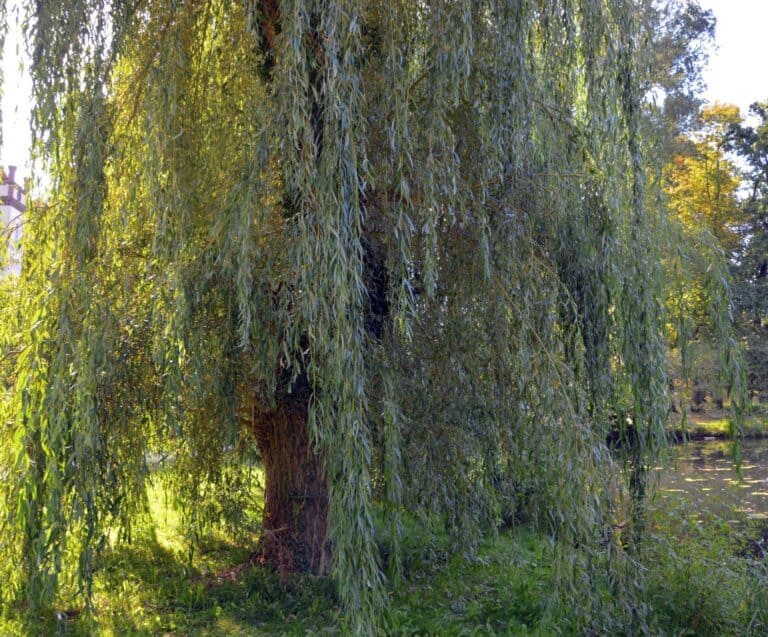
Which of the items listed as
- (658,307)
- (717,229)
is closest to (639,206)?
(658,307)

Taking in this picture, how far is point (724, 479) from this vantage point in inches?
456

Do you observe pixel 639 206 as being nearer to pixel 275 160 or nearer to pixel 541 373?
pixel 541 373

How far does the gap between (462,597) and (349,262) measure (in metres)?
2.93

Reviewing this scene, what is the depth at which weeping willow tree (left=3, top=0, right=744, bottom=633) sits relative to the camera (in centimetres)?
387

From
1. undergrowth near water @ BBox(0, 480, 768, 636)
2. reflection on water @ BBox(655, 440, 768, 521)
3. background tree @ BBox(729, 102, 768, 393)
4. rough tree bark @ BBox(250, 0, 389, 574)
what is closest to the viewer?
undergrowth near water @ BBox(0, 480, 768, 636)

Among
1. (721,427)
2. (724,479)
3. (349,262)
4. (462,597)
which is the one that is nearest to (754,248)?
(721,427)

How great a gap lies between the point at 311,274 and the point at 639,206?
7.21 ft

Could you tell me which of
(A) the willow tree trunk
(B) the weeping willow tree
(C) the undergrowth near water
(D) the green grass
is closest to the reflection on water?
(D) the green grass

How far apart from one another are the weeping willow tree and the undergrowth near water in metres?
0.54

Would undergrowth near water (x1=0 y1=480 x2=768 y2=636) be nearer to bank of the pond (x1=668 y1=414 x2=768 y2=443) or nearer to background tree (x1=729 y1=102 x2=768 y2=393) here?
bank of the pond (x1=668 y1=414 x2=768 y2=443)

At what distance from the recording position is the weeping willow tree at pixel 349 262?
3871 mm

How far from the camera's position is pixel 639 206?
4.80 m


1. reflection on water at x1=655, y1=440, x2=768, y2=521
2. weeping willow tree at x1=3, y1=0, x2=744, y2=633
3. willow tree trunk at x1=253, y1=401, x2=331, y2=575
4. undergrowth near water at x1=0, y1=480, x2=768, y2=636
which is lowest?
reflection on water at x1=655, y1=440, x2=768, y2=521

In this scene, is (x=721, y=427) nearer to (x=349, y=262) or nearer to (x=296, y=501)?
(x=296, y=501)
